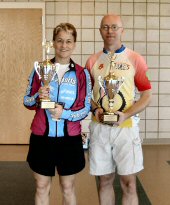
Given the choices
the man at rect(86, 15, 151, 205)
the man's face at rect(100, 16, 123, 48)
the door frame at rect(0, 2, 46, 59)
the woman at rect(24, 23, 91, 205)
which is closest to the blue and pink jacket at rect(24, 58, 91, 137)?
the woman at rect(24, 23, 91, 205)

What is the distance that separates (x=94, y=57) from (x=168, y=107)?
286 cm

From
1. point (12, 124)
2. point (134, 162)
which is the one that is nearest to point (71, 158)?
point (134, 162)

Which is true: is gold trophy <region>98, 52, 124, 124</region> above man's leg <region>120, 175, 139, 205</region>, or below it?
above

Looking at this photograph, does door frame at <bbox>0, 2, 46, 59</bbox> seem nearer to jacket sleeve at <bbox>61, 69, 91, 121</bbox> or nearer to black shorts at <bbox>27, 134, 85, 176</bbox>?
jacket sleeve at <bbox>61, 69, 91, 121</bbox>

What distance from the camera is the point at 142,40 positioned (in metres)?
4.64

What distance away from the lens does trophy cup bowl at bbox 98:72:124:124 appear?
192 cm

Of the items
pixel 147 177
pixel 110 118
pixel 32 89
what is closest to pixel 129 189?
pixel 110 118

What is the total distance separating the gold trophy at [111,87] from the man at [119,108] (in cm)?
1

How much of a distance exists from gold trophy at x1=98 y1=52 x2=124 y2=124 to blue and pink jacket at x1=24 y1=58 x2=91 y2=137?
0.09 m

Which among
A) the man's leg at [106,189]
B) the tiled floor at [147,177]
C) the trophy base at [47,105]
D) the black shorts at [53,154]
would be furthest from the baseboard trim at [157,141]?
the trophy base at [47,105]

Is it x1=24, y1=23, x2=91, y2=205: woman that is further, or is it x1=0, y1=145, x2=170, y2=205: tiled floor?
x1=0, y1=145, x2=170, y2=205: tiled floor

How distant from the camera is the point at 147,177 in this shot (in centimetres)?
342

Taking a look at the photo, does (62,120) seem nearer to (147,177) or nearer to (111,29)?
(111,29)

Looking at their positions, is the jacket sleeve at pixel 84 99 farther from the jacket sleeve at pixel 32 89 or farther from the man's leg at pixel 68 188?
the man's leg at pixel 68 188
